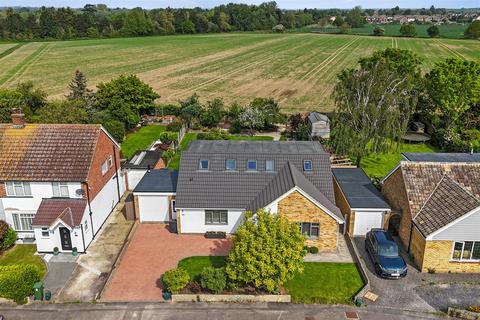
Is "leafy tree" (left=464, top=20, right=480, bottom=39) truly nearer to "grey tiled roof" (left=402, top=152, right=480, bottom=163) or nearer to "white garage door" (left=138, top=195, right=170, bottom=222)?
"grey tiled roof" (left=402, top=152, right=480, bottom=163)

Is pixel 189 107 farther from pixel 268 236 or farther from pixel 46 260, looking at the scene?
pixel 268 236

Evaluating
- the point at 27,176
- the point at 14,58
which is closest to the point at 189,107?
the point at 27,176

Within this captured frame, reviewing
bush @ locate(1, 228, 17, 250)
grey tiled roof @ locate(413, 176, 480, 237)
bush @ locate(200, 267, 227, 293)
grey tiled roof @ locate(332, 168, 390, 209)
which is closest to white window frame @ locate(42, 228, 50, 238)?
bush @ locate(1, 228, 17, 250)

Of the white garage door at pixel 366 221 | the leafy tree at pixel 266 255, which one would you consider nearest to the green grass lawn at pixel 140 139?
the white garage door at pixel 366 221

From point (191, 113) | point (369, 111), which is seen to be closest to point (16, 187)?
point (369, 111)

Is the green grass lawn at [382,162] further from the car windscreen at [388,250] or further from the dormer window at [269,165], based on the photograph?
the car windscreen at [388,250]

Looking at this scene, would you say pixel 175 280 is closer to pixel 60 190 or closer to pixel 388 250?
pixel 60 190
